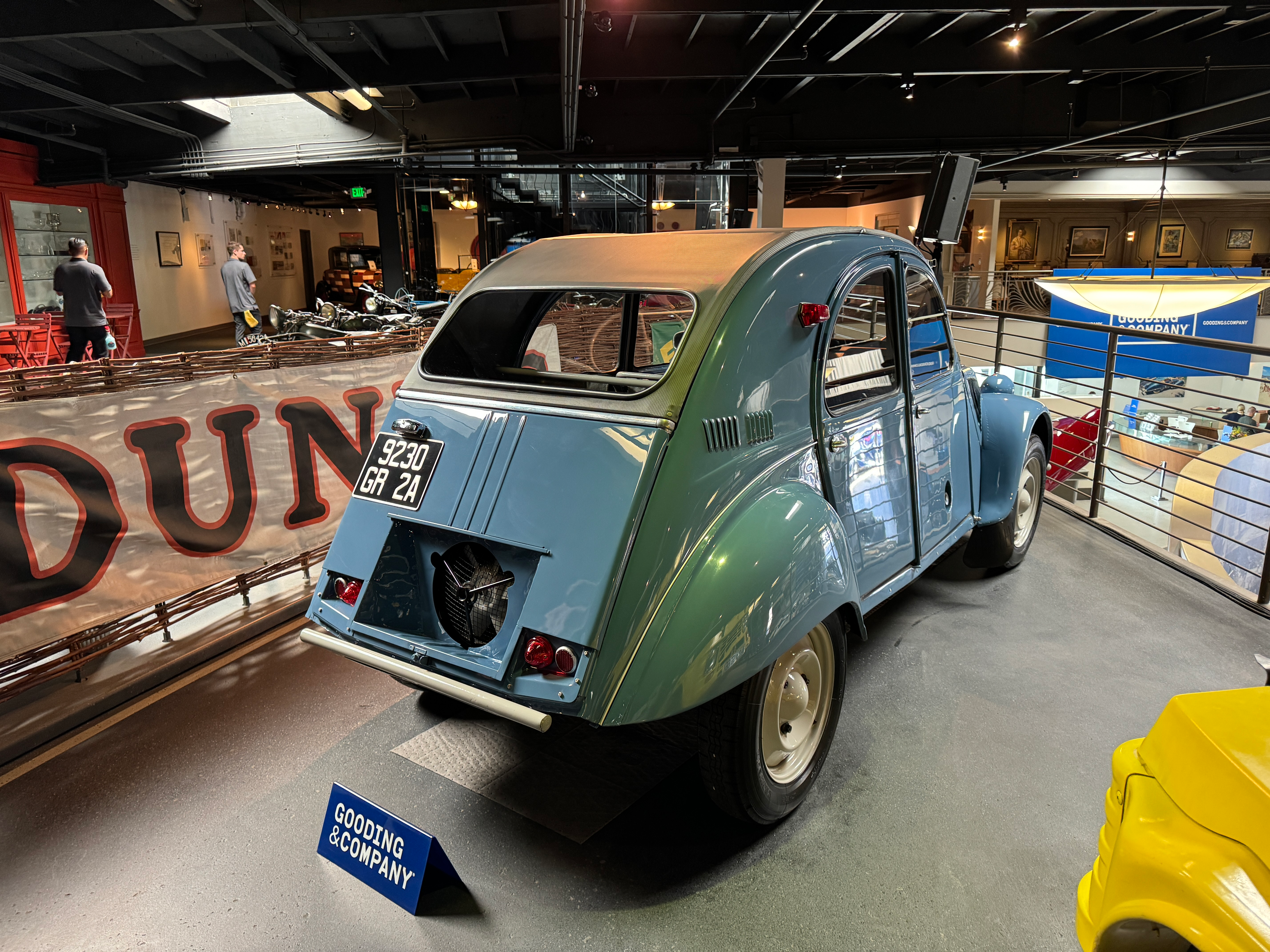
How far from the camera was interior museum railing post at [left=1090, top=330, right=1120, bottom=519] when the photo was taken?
5.41 metres

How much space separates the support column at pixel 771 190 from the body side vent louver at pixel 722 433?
12.8 m

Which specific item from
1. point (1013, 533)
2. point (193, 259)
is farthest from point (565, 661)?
point (193, 259)

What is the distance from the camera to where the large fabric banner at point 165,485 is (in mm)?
3379

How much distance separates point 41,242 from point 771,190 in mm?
13394

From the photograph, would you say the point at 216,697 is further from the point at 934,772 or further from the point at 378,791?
the point at 934,772

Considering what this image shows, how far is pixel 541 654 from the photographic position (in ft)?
7.61

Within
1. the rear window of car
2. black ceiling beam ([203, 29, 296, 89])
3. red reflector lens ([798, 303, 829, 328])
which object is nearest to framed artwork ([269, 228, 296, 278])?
black ceiling beam ([203, 29, 296, 89])

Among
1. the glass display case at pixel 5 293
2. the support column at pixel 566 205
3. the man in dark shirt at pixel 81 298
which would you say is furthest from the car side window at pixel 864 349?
the support column at pixel 566 205

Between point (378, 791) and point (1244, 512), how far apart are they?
9.76 meters

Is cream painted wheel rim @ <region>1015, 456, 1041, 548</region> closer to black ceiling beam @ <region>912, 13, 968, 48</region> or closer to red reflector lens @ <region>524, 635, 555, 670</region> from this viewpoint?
red reflector lens @ <region>524, 635, 555, 670</region>

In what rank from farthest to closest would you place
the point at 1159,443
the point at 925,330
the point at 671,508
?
the point at 1159,443 → the point at 925,330 → the point at 671,508

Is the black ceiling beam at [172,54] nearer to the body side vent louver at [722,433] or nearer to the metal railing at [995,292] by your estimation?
the body side vent louver at [722,433]

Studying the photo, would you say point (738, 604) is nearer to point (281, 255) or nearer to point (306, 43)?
point (306, 43)

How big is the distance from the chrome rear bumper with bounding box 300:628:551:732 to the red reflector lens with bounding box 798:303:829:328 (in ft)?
5.40
